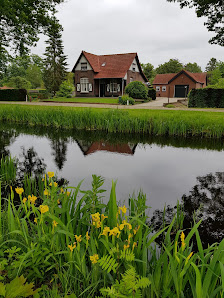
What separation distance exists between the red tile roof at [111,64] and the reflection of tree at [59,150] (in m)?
28.9

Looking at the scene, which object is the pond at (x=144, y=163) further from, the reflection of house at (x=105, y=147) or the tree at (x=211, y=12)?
the tree at (x=211, y=12)

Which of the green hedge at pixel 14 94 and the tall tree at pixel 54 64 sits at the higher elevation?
the tall tree at pixel 54 64

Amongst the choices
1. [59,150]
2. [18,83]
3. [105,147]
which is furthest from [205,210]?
[18,83]

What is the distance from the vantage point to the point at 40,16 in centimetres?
1655

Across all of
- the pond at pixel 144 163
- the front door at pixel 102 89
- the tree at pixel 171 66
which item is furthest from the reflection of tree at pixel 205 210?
the tree at pixel 171 66

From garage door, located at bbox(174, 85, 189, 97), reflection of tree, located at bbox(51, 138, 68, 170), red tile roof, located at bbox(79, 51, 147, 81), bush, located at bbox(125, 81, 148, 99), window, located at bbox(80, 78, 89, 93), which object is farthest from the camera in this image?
garage door, located at bbox(174, 85, 189, 97)

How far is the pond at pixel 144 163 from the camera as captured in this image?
4.50 meters

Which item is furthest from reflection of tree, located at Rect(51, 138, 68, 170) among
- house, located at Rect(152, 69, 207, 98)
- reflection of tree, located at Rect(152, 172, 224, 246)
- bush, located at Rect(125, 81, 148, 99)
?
house, located at Rect(152, 69, 207, 98)

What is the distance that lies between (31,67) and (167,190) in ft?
369

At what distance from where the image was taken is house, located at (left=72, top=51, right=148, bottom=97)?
38375 millimetres

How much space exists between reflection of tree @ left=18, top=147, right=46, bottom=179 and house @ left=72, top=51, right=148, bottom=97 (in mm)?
31701

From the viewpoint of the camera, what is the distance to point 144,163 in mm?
7113

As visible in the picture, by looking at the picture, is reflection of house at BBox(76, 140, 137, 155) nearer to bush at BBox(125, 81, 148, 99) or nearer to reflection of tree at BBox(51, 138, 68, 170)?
reflection of tree at BBox(51, 138, 68, 170)

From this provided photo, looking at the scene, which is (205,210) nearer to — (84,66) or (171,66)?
(84,66)
